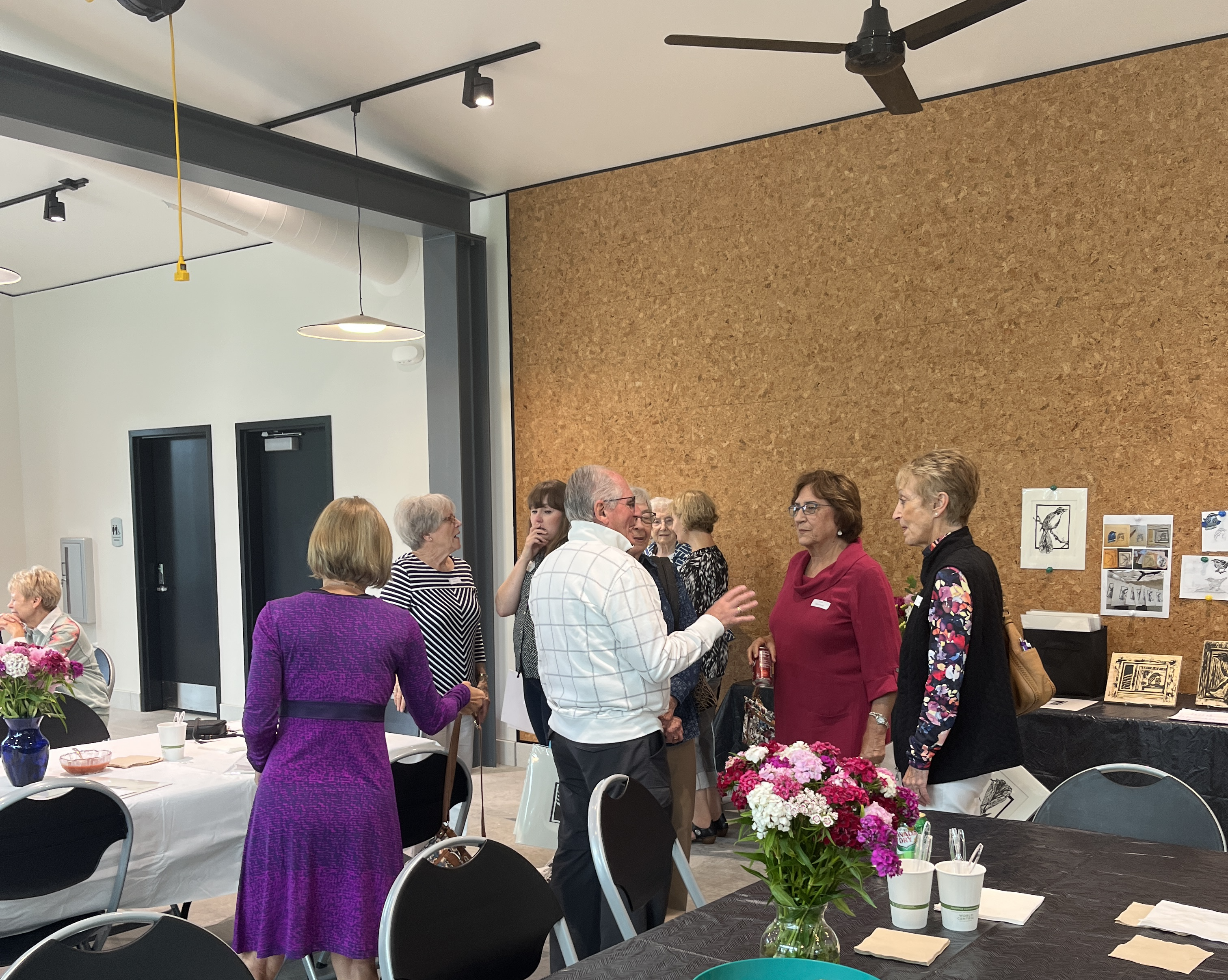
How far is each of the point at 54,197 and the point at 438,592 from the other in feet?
15.0

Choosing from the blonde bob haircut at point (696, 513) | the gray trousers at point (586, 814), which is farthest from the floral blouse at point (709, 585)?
the gray trousers at point (586, 814)

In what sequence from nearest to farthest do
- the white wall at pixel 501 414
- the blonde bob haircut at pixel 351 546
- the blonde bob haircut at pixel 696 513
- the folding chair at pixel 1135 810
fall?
the folding chair at pixel 1135 810, the blonde bob haircut at pixel 351 546, the blonde bob haircut at pixel 696 513, the white wall at pixel 501 414

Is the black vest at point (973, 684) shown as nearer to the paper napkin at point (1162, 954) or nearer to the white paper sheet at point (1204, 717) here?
the paper napkin at point (1162, 954)

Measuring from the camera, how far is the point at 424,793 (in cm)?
311

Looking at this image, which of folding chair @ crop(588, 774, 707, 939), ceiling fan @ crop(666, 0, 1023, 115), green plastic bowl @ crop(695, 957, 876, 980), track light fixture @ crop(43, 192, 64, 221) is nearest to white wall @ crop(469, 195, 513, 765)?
track light fixture @ crop(43, 192, 64, 221)

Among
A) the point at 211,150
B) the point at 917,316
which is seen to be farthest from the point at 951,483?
the point at 211,150

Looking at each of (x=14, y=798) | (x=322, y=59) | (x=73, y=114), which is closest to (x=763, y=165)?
(x=322, y=59)

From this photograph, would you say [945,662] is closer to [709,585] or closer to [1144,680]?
[1144,680]

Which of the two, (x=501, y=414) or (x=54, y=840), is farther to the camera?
(x=501, y=414)

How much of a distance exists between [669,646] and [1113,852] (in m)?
1.13

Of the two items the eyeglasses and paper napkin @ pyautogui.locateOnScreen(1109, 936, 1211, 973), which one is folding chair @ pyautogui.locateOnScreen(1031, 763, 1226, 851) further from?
the eyeglasses

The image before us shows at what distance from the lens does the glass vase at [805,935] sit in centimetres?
171

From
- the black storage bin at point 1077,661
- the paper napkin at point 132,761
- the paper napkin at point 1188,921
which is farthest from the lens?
the black storage bin at point 1077,661

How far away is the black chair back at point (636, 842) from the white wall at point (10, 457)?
821 centimetres
